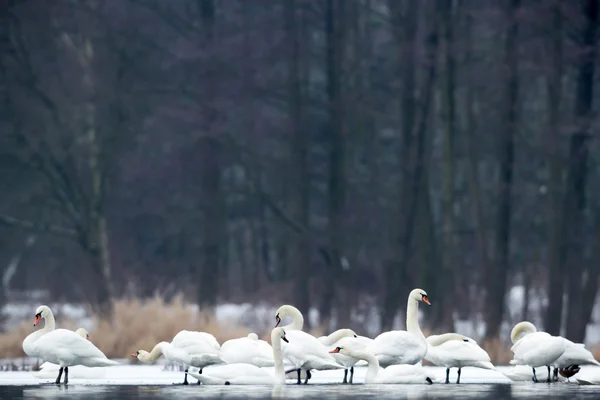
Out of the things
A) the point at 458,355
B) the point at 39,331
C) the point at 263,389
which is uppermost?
the point at 39,331

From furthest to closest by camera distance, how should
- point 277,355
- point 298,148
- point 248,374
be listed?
1. point 298,148
2. point 248,374
3. point 277,355

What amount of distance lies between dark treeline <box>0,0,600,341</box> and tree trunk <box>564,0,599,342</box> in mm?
44

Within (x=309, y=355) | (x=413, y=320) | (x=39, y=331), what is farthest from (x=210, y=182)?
(x=309, y=355)

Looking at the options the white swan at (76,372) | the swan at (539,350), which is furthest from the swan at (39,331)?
the swan at (539,350)

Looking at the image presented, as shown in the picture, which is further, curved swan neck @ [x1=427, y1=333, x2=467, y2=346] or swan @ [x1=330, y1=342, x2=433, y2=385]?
curved swan neck @ [x1=427, y1=333, x2=467, y2=346]

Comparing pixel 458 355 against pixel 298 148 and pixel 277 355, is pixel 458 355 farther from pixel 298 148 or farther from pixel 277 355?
pixel 298 148

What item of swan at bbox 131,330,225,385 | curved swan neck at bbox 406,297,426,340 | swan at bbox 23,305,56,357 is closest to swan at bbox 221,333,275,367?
swan at bbox 131,330,225,385

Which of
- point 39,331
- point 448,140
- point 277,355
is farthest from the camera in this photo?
point 448,140

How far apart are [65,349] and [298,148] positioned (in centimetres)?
1659

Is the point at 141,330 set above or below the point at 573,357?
above

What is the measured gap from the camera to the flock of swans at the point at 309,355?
756 inches

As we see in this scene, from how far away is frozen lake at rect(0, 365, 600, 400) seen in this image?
17531mm

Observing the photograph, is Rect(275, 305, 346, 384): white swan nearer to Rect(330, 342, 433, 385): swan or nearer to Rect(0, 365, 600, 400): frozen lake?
Rect(330, 342, 433, 385): swan

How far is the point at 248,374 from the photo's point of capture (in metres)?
19.5
